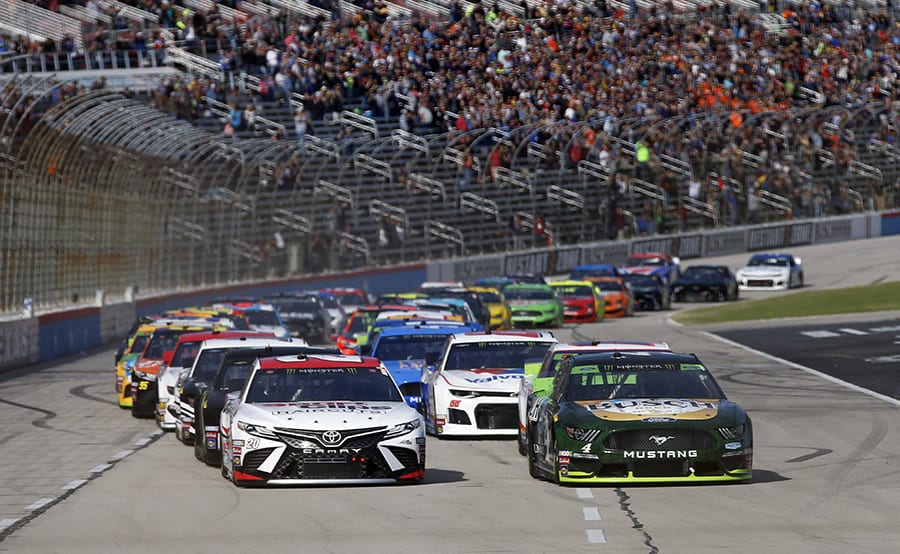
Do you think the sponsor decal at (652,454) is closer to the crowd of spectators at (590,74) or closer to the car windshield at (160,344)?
the car windshield at (160,344)

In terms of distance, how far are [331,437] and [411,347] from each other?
7577 millimetres

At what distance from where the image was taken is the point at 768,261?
179 ft

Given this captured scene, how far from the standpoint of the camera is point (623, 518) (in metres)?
11.1

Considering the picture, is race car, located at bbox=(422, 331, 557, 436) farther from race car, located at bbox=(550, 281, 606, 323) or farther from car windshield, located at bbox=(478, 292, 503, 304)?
race car, located at bbox=(550, 281, 606, 323)

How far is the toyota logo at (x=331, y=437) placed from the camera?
13.0 m

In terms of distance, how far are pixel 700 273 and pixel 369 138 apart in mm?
10843

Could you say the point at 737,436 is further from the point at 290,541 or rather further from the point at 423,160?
the point at 423,160

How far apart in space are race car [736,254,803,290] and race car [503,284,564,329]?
1496cm

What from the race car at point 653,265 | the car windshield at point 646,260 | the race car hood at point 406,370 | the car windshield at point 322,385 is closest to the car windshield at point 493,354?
the race car hood at point 406,370

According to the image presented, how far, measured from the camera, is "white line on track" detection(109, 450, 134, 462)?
16.1 meters

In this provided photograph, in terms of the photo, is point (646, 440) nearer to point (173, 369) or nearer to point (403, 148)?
point (173, 369)

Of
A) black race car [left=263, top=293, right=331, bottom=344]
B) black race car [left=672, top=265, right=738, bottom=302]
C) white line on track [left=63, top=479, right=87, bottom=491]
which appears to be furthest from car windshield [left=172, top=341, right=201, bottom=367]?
black race car [left=672, top=265, right=738, bottom=302]

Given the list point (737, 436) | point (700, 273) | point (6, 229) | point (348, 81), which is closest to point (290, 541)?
point (737, 436)

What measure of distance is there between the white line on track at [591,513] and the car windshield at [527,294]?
28.6 m
